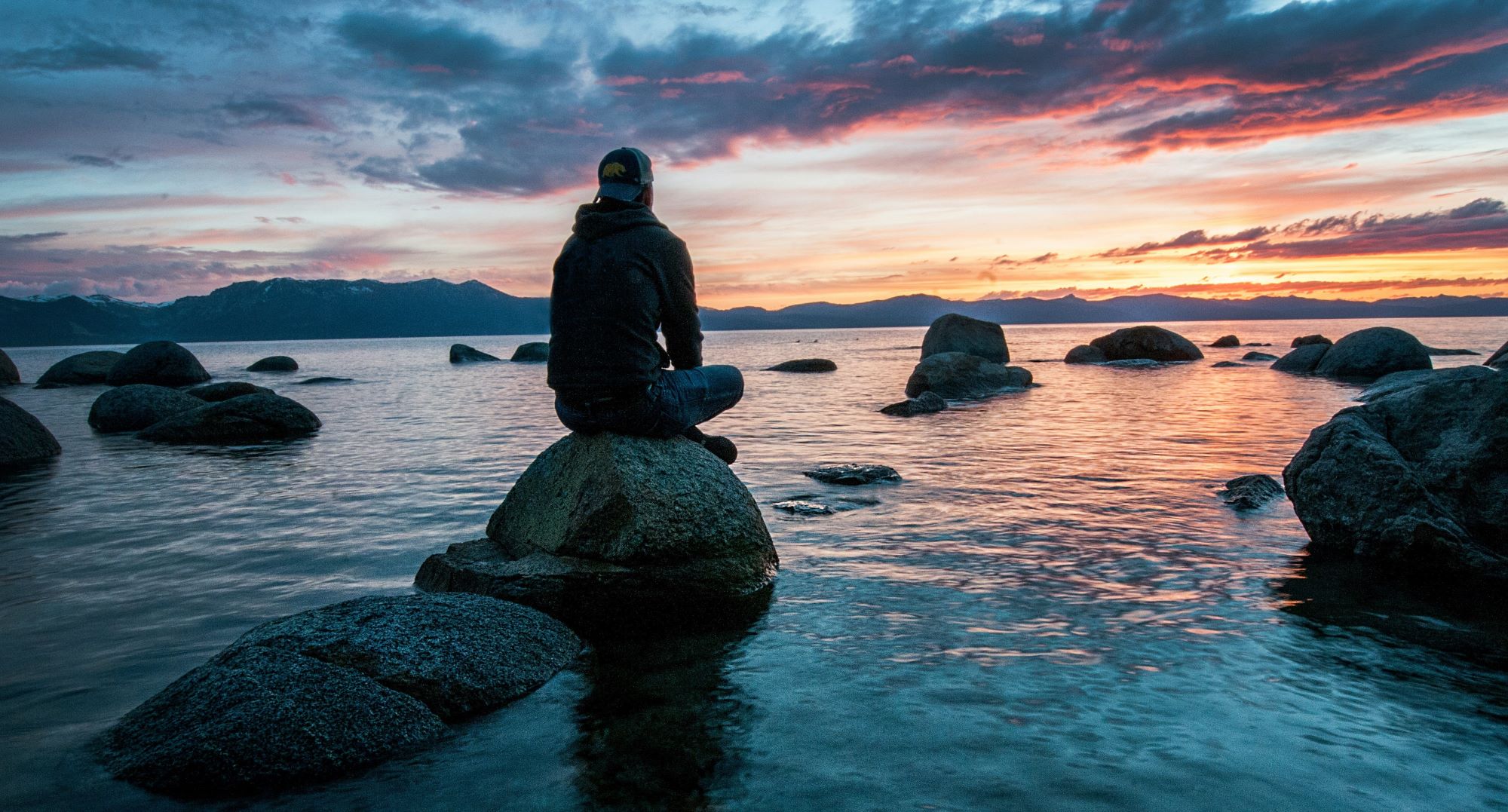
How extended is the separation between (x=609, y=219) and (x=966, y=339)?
110 ft

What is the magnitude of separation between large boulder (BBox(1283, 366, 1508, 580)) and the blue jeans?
5829mm

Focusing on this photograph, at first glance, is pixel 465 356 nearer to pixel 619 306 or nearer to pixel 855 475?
pixel 855 475

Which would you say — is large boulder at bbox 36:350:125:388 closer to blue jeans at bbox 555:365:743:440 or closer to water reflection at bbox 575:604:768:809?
blue jeans at bbox 555:365:743:440

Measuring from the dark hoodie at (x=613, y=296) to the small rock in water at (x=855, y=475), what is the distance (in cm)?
561

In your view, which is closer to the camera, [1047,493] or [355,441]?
[1047,493]

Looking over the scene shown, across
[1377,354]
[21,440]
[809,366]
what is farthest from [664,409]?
[809,366]

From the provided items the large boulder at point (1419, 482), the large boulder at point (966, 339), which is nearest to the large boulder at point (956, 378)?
the large boulder at point (966, 339)

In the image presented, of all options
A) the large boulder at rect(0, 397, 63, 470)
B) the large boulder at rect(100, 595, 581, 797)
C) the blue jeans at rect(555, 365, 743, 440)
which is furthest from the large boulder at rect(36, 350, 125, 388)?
the large boulder at rect(100, 595, 581, 797)

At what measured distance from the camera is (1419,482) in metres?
7.40

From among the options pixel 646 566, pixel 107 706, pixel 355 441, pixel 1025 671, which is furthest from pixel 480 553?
pixel 355 441

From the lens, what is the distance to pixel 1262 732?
411 cm

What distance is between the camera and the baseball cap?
21.0 feet

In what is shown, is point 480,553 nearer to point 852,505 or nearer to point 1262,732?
point 852,505

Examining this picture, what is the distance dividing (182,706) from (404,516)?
571 centimetres
